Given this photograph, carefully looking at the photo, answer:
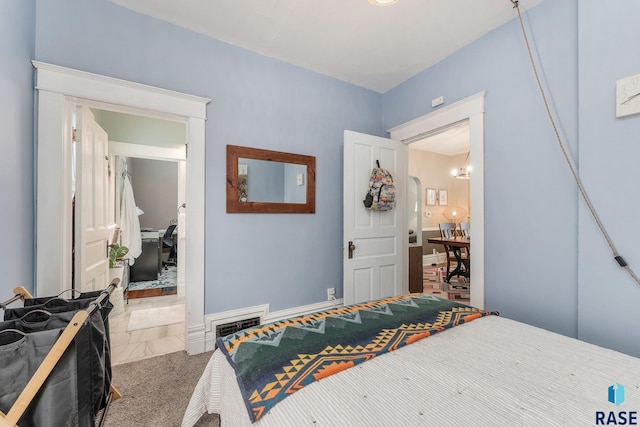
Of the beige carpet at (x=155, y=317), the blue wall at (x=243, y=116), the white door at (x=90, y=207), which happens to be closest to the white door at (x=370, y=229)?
the blue wall at (x=243, y=116)

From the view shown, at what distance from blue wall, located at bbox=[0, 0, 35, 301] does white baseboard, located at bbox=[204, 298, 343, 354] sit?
3.97 feet

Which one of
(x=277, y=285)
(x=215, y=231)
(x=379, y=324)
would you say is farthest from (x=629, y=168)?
(x=215, y=231)

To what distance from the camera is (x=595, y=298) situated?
65.7 inches

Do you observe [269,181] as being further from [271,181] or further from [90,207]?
[90,207]

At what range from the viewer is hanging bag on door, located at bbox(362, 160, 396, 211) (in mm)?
2832

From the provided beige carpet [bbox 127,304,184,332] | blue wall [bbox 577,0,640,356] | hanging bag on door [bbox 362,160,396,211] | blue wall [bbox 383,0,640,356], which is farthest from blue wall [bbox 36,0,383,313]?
blue wall [bbox 577,0,640,356]

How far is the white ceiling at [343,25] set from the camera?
201 cm

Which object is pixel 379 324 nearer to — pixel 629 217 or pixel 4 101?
pixel 629 217

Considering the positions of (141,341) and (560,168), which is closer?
(560,168)

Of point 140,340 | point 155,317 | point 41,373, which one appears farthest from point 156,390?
point 155,317

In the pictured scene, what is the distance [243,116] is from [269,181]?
639 millimetres

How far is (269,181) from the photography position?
105 inches

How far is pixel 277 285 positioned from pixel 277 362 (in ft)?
5.42

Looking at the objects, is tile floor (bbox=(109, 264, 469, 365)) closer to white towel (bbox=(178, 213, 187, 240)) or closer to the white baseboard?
the white baseboard
